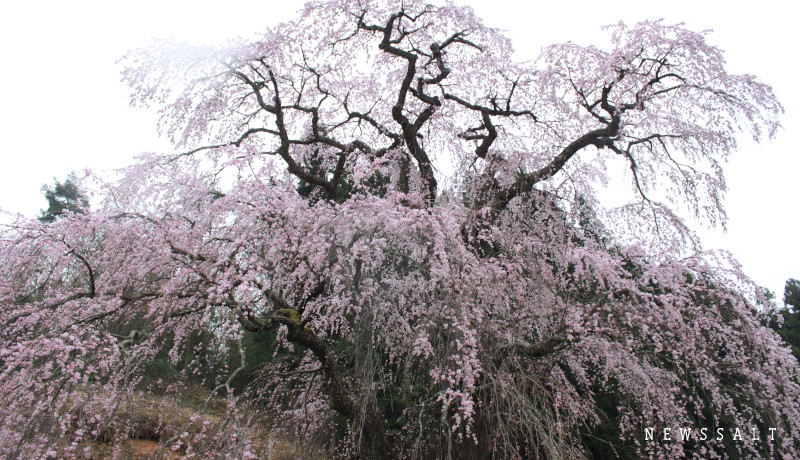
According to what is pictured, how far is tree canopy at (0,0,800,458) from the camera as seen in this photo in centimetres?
332

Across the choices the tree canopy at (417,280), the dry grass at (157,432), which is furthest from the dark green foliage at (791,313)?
the dry grass at (157,432)

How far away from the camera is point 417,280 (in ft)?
15.1

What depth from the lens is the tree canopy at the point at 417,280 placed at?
10.9 ft

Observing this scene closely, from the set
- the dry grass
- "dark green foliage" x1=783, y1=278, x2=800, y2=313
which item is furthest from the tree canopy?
"dark green foliage" x1=783, y1=278, x2=800, y2=313

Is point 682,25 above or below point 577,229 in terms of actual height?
above

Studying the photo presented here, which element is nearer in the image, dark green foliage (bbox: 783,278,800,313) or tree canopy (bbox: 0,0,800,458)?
tree canopy (bbox: 0,0,800,458)

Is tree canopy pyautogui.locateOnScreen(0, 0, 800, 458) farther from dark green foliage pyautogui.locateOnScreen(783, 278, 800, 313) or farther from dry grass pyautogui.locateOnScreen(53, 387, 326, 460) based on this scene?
dark green foliage pyautogui.locateOnScreen(783, 278, 800, 313)

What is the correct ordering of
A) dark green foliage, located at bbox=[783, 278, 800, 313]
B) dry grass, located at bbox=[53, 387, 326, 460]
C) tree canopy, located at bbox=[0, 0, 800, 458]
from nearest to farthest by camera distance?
1. tree canopy, located at bbox=[0, 0, 800, 458]
2. dry grass, located at bbox=[53, 387, 326, 460]
3. dark green foliage, located at bbox=[783, 278, 800, 313]

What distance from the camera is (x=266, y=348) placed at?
942cm

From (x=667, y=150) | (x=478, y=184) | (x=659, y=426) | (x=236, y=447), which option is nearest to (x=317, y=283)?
(x=236, y=447)

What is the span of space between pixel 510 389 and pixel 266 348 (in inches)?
288

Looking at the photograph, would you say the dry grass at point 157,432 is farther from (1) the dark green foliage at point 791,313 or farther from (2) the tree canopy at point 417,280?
(1) the dark green foliage at point 791,313

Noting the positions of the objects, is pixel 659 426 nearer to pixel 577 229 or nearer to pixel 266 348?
pixel 577 229

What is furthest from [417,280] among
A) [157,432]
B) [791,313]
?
[791,313]
